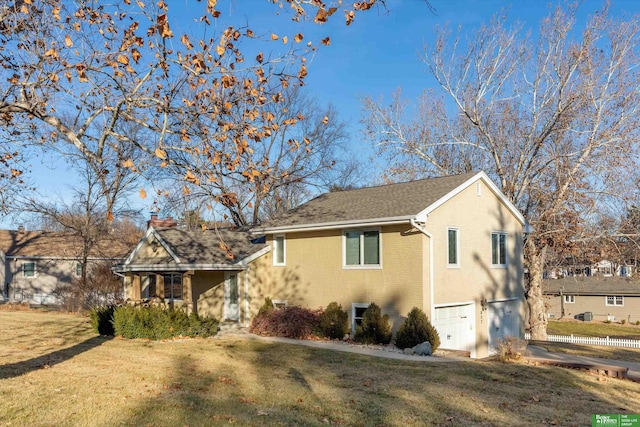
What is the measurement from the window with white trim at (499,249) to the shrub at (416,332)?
618 cm

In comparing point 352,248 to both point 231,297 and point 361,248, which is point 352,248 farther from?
point 231,297

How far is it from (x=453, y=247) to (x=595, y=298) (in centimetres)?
3527

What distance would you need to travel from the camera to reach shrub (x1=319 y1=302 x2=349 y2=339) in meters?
19.1

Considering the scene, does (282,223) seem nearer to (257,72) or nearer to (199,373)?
(199,373)

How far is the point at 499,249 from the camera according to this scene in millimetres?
22469

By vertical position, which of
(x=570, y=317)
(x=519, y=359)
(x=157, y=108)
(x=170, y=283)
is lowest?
(x=570, y=317)

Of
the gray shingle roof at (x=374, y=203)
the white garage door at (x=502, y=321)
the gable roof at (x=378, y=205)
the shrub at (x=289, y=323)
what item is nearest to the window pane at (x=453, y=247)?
the gable roof at (x=378, y=205)

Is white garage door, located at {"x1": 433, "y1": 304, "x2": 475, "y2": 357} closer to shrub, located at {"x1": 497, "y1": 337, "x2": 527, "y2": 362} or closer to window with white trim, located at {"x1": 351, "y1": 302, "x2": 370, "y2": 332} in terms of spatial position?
window with white trim, located at {"x1": 351, "y1": 302, "x2": 370, "y2": 332}

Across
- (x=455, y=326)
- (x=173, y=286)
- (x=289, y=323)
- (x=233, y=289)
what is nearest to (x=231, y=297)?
(x=233, y=289)

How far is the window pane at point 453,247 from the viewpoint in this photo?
19578mm

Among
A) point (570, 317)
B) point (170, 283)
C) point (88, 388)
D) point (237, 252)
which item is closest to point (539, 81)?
point (237, 252)

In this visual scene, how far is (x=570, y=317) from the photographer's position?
49875 mm

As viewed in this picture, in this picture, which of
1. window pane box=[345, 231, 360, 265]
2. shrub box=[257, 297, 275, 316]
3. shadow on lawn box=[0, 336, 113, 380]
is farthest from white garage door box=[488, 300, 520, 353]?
shadow on lawn box=[0, 336, 113, 380]

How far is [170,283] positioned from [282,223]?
5.94 metres
